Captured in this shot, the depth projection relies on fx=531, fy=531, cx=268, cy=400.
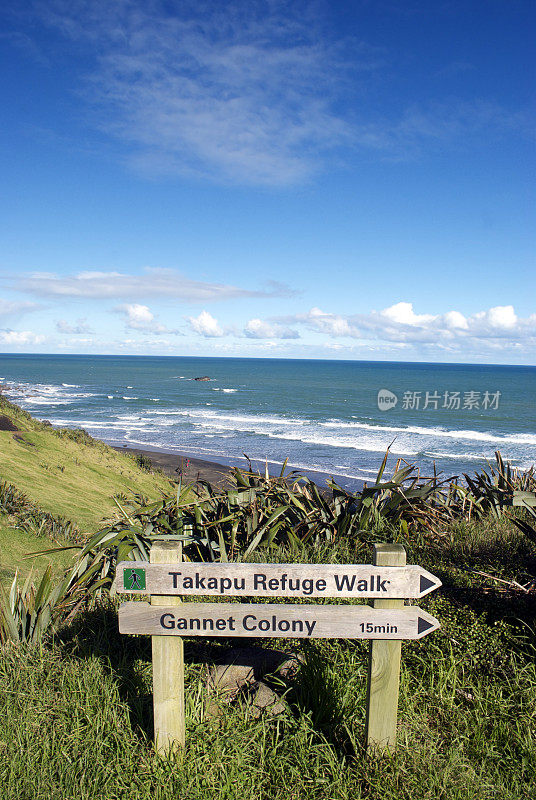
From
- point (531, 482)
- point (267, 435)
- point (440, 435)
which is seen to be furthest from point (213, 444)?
point (531, 482)

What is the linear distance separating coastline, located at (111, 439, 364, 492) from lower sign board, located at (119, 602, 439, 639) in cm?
1824

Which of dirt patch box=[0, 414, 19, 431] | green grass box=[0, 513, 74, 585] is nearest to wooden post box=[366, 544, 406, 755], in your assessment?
green grass box=[0, 513, 74, 585]

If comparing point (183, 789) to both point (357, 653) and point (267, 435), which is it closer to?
point (357, 653)

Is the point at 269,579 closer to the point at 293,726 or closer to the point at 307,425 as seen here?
the point at 293,726

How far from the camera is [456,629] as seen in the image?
12.3ft

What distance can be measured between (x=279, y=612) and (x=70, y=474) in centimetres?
1202

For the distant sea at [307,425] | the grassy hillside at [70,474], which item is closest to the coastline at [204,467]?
the distant sea at [307,425]

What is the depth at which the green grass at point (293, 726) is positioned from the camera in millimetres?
2580

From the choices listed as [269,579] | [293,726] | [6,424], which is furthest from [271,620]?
[6,424]

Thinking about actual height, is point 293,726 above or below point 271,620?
below

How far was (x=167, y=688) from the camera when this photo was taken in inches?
107

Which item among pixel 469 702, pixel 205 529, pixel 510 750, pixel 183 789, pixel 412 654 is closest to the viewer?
pixel 183 789

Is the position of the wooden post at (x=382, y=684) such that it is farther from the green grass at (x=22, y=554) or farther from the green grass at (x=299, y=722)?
the green grass at (x=22, y=554)

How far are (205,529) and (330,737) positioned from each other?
2.34 metres
